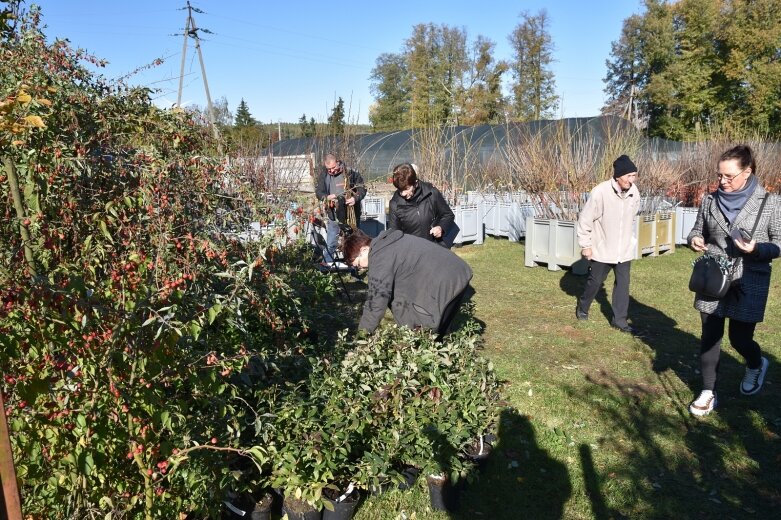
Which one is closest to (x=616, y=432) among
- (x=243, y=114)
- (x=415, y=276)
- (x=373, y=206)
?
(x=415, y=276)

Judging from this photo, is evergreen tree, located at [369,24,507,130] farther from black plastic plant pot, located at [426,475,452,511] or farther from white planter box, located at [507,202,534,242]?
black plastic plant pot, located at [426,475,452,511]

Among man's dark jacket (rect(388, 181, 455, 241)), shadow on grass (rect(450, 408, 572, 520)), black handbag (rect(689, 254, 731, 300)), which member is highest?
man's dark jacket (rect(388, 181, 455, 241))

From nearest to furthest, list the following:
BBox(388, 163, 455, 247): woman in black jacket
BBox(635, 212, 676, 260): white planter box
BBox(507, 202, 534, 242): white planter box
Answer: BBox(388, 163, 455, 247): woman in black jacket
BBox(635, 212, 676, 260): white planter box
BBox(507, 202, 534, 242): white planter box

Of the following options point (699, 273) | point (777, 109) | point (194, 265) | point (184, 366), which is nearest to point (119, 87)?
point (194, 265)

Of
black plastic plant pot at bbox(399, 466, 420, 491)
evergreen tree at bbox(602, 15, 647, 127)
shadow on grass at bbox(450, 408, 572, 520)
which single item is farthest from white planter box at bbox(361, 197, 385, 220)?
evergreen tree at bbox(602, 15, 647, 127)

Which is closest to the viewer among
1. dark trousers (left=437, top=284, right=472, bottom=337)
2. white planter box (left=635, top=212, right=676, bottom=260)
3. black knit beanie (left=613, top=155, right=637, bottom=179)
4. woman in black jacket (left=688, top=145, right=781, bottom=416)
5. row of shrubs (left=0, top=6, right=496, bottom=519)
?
row of shrubs (left=0, top=6, right=496, bottom=519)

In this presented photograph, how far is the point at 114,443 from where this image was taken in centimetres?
207

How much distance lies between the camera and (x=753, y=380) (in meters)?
4.29

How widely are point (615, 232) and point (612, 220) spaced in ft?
0.40

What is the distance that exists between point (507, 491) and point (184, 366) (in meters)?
1.98

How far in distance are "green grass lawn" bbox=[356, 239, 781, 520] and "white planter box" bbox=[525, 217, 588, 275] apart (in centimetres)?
239

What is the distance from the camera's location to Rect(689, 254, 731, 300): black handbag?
3.69 m

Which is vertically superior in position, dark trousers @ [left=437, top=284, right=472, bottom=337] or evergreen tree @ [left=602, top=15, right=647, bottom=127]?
evergreen tree @ [left=602, top=15, right=647, bottom=127]

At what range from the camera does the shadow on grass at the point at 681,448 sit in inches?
124
